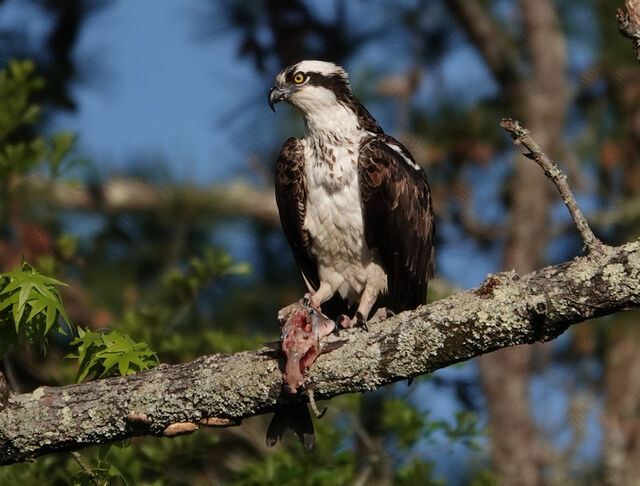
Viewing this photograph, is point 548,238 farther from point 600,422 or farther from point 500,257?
point 600,422

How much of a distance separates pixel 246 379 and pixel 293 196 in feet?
6.21

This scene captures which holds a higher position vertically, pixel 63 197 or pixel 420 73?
pixel 420 73

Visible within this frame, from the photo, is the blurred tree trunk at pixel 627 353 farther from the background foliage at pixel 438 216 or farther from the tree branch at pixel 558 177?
the tree branch at pixel 558 177

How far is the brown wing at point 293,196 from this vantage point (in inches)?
247

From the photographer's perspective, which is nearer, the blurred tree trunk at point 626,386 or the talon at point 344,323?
the talon at point 344,323

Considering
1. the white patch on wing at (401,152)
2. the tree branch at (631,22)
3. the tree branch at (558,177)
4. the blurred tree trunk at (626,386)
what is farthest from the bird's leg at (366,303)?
the blurred tree trunk at (626,386)

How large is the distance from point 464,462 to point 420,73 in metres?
3.92

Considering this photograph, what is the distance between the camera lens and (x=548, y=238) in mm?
11000

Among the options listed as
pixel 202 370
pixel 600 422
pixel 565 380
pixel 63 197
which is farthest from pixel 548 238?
pixel 202 370

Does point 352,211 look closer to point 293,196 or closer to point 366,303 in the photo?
point 293,196

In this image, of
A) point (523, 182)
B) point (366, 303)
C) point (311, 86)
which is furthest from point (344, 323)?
point (523, 182)

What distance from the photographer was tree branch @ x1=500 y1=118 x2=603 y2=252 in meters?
4.02

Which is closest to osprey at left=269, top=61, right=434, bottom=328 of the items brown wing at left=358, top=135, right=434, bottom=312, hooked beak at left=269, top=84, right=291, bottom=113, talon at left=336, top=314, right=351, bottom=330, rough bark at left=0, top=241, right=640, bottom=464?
brown wing at left=358, top=135, right=434, bottom=312

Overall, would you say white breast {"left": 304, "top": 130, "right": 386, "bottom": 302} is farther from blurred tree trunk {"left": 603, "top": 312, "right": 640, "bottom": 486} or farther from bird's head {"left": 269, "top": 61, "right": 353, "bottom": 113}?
blurred tree trunk {"left": 603, "top": 312, "right": 640, "bottom": 486}
